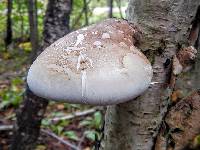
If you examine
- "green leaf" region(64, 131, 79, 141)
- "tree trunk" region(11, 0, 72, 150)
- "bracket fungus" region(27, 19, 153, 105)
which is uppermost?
"bracket fungus" region(27, 19, 153, 105)

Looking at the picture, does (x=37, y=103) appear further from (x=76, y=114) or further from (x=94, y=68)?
(x=94, y=68)

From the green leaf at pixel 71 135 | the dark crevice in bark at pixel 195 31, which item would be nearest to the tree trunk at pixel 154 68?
the dark crevice in bark at pixel 195 31

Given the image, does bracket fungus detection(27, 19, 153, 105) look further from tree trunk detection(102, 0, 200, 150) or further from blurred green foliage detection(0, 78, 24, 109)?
blurred green foliage detection(0, 78, 24, 109)

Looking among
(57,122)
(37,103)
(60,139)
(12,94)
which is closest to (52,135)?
(60,139)

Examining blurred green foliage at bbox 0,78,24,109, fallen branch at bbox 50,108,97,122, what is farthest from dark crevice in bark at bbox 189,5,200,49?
blurred green foliage at bbox 0,78,24,109

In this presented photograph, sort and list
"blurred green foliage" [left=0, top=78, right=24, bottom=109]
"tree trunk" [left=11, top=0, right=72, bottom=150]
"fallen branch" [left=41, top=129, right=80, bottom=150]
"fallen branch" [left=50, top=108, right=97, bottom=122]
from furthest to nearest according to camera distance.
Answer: "blurred green foliage" [left=0, top=78, right=24, bottom=109]
"fallen branch" [left=50, top=108, right=97, bottom=122]
"fallen branch" [left=41, top=129, right=80, bottom=150]
"tree trunk" [left=11, top=0, right=72, bottom=150]

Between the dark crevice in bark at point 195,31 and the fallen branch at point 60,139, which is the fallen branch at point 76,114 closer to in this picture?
the fallen branch at point 60,139

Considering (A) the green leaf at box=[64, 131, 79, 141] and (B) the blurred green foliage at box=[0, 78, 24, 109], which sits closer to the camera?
(A) the green leaf at box=[64, 131, 79, 141]
